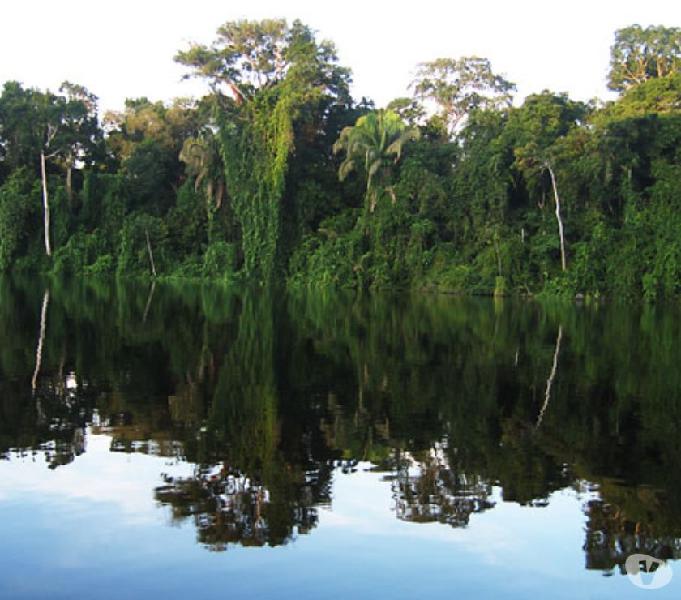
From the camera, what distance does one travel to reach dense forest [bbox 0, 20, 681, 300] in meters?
37.2

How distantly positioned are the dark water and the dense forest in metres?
21.5

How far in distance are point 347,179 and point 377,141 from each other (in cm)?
612

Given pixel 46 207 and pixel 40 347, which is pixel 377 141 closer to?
pixel 46 207

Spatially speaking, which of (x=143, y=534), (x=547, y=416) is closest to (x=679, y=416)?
(x=547, y=416)

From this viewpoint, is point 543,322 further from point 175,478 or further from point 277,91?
point 277,91

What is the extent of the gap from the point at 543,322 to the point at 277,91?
27.6 metres

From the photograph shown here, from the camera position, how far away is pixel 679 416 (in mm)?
10461

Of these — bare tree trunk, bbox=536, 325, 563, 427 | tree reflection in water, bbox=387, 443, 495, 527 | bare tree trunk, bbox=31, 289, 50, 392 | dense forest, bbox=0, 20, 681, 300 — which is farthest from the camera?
dense forest, bbox=0, 20, 681, 300

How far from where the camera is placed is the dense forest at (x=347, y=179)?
37.2m

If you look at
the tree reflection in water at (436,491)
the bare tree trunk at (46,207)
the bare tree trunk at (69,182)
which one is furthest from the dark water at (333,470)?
the bare tree trunk at (69,182)

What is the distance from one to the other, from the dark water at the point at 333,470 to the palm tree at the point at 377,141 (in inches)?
1080

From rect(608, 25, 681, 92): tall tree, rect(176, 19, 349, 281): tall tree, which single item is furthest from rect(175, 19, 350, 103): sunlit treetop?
rect(608, 25, 681, 92): tall tree

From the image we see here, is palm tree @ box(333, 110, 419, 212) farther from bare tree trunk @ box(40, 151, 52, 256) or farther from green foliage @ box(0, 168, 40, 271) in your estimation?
green foliage @ box(0, 168, 40, 271)

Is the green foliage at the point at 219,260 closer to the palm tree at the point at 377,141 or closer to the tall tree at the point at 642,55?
the palm tree at the point at 377,141
